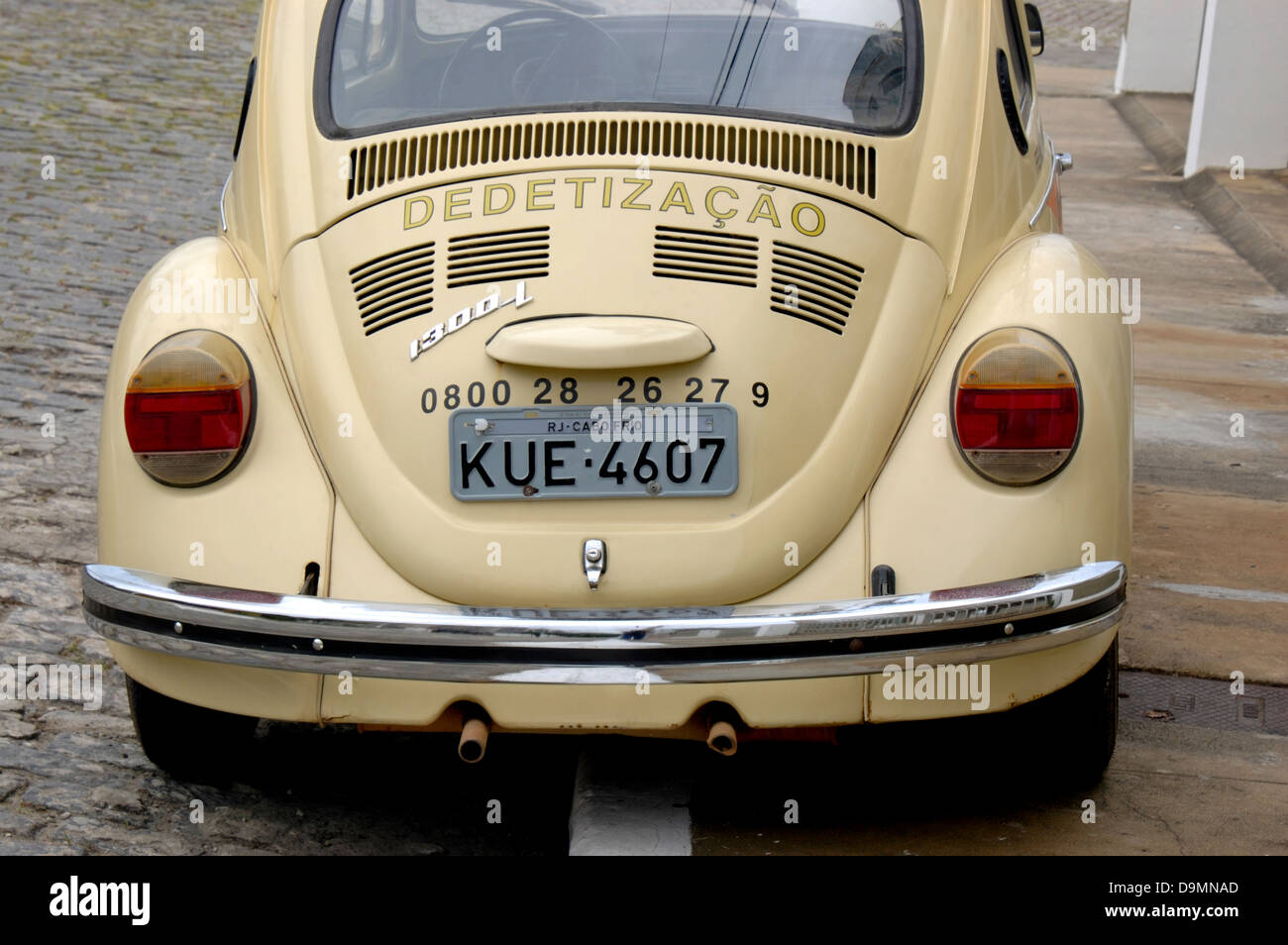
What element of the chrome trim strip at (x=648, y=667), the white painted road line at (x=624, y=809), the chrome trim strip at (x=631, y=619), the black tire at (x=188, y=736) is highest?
the chrome trim strip at (x=631, y=619)

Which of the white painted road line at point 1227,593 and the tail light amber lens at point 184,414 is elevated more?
the tail light amber lens at point 184,414

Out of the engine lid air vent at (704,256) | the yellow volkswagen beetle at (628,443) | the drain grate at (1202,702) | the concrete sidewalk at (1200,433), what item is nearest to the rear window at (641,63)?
the yellow volkswagen beetle at (628,443)

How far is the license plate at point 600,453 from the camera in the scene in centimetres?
312

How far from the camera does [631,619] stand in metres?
2.92

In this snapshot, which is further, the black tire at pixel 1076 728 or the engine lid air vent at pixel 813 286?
the black tire at pixel 1076 728

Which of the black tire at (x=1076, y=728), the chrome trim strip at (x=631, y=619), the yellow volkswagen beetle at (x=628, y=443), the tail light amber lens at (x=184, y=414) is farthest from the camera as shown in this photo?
the black tire at (x=1076, y=728)

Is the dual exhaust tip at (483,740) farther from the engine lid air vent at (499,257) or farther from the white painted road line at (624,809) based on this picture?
the engine lid air vent at (499,257)

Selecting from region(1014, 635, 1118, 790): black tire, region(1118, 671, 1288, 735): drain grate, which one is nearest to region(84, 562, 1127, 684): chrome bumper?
region(1014, 635, 1118, 790): black tire

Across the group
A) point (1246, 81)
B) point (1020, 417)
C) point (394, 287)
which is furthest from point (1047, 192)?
point (1246, 81)

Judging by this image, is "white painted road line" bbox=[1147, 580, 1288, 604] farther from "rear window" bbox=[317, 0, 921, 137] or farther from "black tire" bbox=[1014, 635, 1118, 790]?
"rear window" bbox=[317, 0, 921, 137]

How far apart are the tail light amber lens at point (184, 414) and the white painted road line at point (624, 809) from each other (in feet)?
3.59

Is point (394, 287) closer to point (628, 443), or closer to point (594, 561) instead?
point (628, 443)

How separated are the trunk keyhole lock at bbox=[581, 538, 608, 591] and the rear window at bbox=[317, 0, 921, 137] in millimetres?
1088

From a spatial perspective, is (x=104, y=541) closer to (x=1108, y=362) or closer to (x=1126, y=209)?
(x=1108, y=362)
